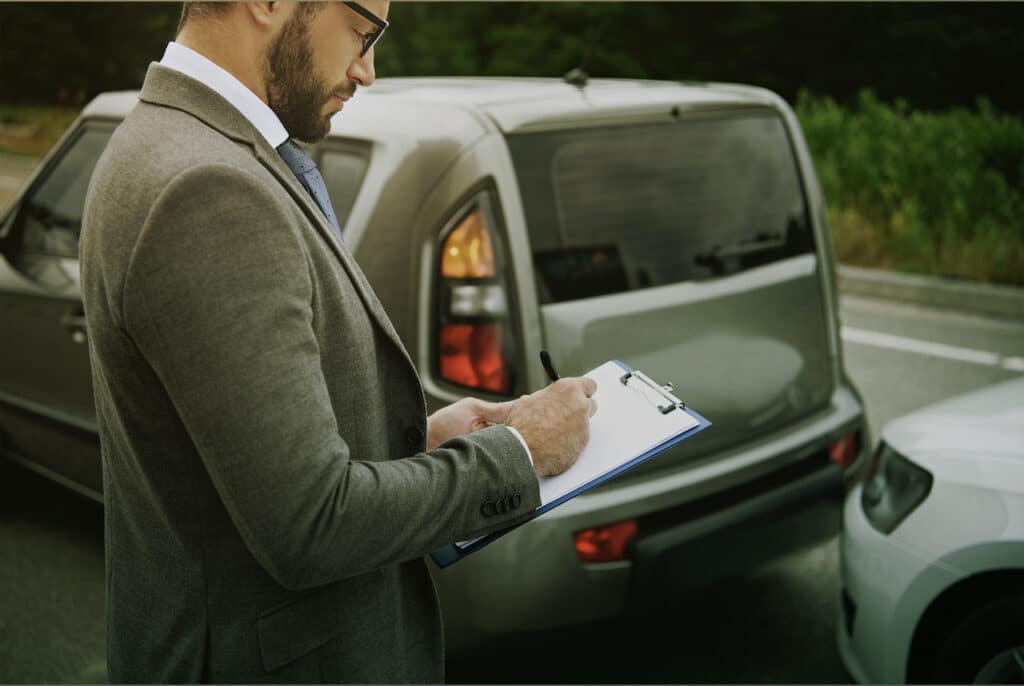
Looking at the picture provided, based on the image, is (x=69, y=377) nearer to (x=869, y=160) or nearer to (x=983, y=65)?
(x=869, y=160)

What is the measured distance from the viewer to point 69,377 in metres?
3.51

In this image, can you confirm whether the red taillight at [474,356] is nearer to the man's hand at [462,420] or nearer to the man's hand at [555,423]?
the man's hand at [462,420]

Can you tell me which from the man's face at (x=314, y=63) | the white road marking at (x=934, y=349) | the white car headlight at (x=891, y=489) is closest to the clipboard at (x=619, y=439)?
the man's face at (x=314, y=63)

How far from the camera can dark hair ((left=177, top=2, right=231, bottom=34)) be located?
1184 mm

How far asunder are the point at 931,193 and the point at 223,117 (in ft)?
31.0

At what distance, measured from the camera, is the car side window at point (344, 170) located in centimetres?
280

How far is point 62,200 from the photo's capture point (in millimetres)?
3842

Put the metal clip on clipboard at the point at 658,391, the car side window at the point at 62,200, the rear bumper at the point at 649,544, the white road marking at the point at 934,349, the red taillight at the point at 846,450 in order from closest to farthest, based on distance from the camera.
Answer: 1. the metal clip on clipboard at the point at 658,391
2. the rear bumper at the point at 649,544
3. the red taillight at the point at 846,450
4. the car side window at the point at 62,200
5. the white road marking at the point at 934,349

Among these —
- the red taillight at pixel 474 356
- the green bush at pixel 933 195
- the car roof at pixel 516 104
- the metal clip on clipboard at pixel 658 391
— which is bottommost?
the green bush at pixel 933 195

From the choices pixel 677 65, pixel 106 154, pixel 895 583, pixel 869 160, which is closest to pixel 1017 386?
pixel 895 583

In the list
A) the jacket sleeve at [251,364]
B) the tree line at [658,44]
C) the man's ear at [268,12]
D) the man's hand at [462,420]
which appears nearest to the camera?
the jacket sleeve at [251,364]

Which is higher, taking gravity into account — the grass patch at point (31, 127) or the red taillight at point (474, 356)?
the red taillight at point (474, 356)

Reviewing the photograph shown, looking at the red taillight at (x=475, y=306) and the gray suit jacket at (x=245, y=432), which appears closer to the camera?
A: the gray suit jacket at (x=245, y=432)

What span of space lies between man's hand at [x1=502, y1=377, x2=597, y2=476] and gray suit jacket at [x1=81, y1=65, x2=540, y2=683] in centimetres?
5
